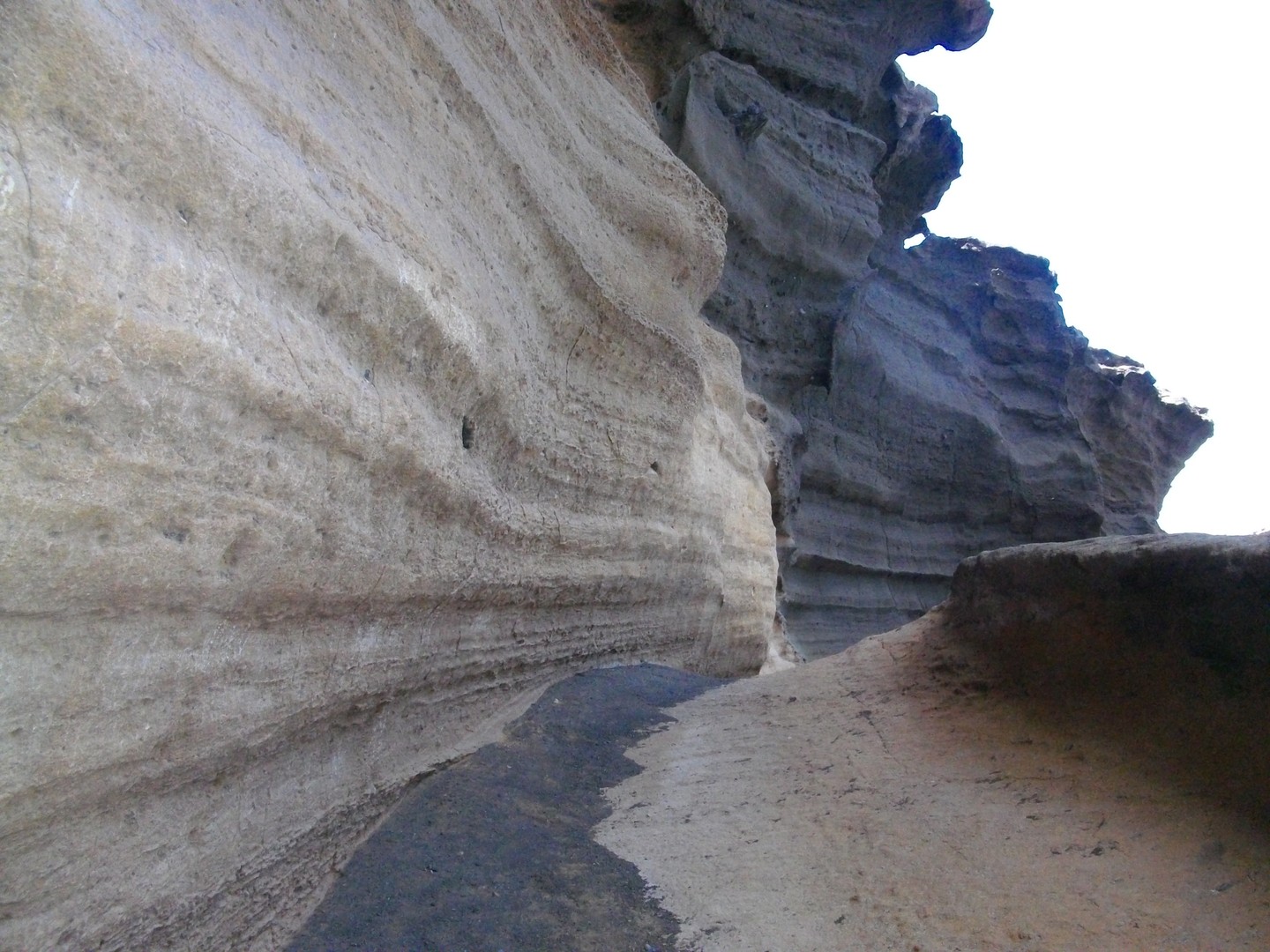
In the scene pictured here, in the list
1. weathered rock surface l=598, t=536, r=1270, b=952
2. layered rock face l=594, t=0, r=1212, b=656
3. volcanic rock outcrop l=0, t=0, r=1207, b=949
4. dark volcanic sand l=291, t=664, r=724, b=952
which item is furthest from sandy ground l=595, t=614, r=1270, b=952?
layered rock face l=594, t=0, r=1212, b=656

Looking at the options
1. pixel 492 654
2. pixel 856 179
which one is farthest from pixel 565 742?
pixel 856 179

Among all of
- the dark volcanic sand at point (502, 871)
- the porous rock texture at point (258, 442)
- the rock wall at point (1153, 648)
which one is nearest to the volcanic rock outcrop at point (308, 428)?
the porous rock texture at point (258, 442)

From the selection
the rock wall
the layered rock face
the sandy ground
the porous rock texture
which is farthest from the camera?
the layered rock face

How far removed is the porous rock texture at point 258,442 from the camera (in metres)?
1.28

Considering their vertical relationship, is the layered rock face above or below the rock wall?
above

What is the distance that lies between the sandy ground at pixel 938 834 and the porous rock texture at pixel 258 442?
2.96 feet

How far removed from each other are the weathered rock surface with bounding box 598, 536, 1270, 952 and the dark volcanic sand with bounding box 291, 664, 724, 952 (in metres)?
0.12

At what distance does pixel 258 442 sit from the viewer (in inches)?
66.9

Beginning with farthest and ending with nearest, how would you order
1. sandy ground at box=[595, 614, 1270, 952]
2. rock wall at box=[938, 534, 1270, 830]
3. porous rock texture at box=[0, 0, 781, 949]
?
rock wall at box=[938, 534, 1270, 830] → sandy ground at box=[595, 614, 1270, 952] → porous rock texture at box=[0, 0, 781, 949]

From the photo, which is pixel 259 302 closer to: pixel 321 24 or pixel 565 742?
pixel 321 24

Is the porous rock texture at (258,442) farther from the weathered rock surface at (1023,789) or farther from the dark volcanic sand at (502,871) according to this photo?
the weathered rock surface at (1023,789)

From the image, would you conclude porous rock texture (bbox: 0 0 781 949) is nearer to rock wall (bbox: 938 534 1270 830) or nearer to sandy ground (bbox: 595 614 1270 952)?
sandy ground (bbox: 595 614 1270 952)

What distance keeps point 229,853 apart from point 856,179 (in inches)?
425

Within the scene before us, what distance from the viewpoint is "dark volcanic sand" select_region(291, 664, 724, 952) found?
73.9 inches
